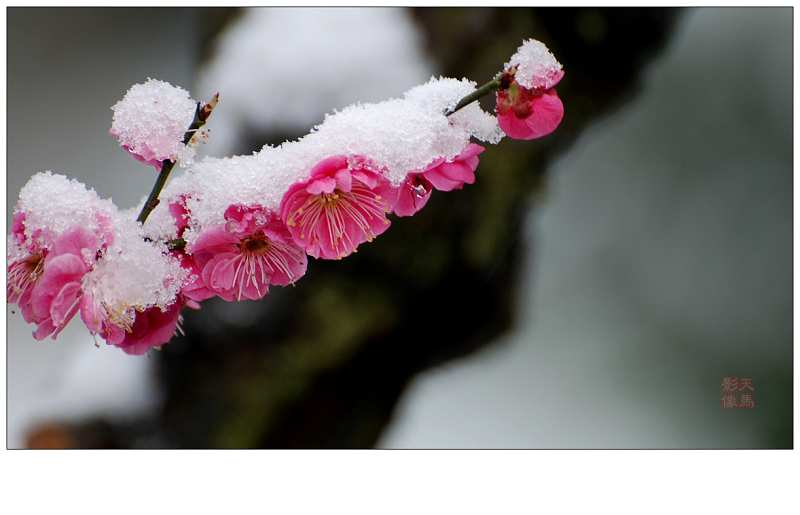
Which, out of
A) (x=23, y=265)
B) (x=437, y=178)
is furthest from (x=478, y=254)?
(x=23, y=265)

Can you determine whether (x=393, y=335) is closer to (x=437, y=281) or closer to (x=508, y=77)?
(x=437, y=281)

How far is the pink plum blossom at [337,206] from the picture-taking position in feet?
1.29

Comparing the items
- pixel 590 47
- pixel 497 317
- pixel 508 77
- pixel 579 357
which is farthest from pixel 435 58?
pixel 508 77

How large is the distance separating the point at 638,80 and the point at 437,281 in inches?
26.7

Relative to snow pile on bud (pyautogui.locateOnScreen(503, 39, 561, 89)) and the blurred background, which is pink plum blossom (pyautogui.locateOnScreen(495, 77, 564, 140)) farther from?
the blurred background

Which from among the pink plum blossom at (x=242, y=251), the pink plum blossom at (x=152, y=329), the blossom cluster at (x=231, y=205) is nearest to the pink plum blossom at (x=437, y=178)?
the blossom cluster at (x=231, y=205)

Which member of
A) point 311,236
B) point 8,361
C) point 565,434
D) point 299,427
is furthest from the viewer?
point 299,427

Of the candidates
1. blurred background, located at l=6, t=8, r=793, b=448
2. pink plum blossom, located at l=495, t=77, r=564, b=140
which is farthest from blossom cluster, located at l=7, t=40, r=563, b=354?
blurred background, located at l=6, t=8, r=793, b=448

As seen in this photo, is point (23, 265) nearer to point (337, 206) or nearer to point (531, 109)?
point (337, 206)

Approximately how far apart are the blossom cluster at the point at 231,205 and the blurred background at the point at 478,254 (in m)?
0.67

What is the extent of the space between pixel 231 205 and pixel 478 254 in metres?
0.97

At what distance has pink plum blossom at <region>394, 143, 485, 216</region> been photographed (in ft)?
1.43

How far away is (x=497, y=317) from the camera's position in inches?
51.0

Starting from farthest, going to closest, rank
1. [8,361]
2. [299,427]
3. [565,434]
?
[299,427] < [565,434] < [8,361]
